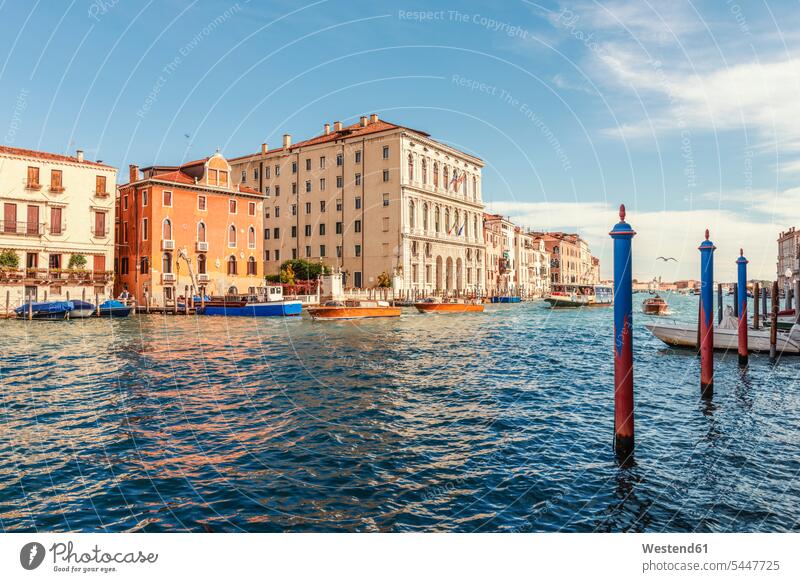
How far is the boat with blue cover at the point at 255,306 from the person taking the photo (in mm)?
40625

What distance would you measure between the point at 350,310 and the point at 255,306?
7.29 metres

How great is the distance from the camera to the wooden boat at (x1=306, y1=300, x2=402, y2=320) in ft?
122

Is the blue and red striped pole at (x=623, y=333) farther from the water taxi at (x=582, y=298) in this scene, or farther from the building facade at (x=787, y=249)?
the building facade at (x=787, y=249)

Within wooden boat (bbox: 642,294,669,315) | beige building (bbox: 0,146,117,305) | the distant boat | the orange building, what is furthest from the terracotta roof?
wooden boat (bbox: 642,294,669,315)

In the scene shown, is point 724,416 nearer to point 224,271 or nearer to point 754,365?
point 754,365

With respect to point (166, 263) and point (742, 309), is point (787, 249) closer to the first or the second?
point (742, 309)

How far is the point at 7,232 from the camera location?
39438 millimetres

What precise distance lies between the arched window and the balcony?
8.42 m

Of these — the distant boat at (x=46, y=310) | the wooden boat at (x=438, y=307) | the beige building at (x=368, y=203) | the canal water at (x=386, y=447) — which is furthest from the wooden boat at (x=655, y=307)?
the distant boat at (x=46, y=310)

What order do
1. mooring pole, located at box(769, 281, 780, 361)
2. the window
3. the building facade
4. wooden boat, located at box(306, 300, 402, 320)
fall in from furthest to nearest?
the building facade, the window, wooden boat, located at box(306, 300, 402, 320), mooring pole, located at box(769, 281, 780, 361)

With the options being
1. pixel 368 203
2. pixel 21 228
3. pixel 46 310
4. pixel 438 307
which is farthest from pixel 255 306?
pixel 368 203

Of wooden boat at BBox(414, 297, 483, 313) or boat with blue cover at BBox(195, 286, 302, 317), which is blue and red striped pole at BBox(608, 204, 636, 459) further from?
wooden boat at BBox(414, 297, 483, 313)

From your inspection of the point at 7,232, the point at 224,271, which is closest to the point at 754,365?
the point at 224,271

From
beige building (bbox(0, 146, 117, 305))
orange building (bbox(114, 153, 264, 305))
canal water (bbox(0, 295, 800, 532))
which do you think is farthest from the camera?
orange building (bbox(114, 153, 264, 305))
